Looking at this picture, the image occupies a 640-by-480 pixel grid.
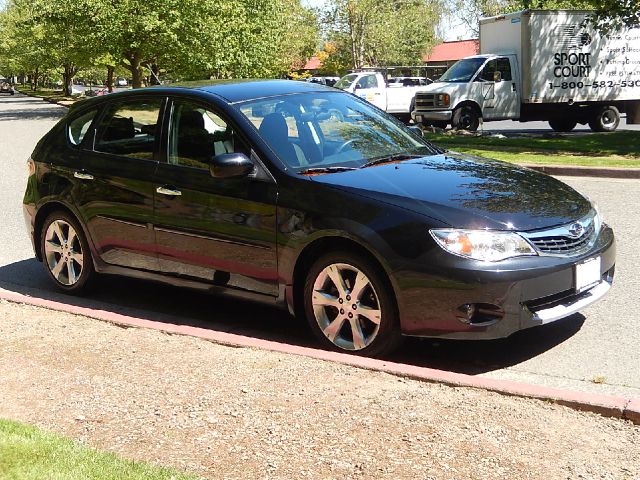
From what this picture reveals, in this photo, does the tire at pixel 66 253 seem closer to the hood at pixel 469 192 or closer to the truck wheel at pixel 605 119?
the hood at pixel 469 192

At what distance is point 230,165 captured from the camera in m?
5.73

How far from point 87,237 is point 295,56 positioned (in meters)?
63.3

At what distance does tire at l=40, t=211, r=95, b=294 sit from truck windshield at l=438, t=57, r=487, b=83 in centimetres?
1868

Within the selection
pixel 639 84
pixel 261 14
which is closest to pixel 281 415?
pixel 639 84

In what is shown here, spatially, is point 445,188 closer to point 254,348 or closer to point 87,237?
point 254,348

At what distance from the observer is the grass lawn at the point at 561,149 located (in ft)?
48.3

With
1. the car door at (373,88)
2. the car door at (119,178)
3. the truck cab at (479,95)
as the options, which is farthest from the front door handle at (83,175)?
the car door at (373,88)

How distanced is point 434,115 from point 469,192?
63.9 feet

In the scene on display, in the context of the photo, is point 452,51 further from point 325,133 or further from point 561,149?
point 325,133

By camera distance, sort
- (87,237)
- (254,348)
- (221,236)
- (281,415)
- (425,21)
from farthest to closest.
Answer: (425,21) < (87,237) < (221,236) < (254,348) < (281,415)

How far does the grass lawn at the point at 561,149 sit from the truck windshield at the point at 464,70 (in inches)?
154

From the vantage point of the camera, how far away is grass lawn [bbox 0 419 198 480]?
3.65m

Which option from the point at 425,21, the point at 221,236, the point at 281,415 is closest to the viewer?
the point at 281,415

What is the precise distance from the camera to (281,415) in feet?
14.3
